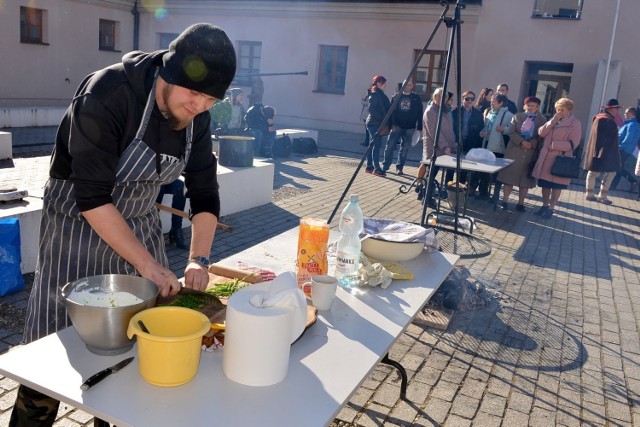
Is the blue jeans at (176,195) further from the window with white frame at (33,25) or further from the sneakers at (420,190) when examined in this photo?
the window with white frame at (33,25)

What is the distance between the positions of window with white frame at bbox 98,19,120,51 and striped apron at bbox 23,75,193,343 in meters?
19.9

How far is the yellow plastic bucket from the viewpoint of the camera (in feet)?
4.84

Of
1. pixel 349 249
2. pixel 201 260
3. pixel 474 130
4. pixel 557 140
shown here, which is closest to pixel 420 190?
pixel 474 130

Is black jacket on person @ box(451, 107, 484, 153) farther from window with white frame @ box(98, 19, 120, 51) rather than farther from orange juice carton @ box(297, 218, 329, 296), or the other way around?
window with white frame @ box(98, 19, 120, 51)

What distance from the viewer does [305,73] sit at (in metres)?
18.9

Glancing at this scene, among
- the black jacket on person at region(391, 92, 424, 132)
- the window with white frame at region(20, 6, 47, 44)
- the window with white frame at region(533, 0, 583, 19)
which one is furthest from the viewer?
the window with white frame at region(20, 6, 47, 44)

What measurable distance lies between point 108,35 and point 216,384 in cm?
2163

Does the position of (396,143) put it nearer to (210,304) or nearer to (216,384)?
(210,304)

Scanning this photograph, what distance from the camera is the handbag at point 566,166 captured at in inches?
311

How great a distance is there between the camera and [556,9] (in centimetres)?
1563

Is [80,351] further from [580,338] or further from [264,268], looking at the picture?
[580,338]

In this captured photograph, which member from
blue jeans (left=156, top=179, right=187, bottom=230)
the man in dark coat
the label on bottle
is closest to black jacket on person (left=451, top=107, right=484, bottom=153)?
the man in dark coat

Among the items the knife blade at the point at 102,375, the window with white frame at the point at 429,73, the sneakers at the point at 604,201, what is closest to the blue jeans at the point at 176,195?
the knife blade at the point at 102,375

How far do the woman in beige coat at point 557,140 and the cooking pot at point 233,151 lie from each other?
4.30 meters
